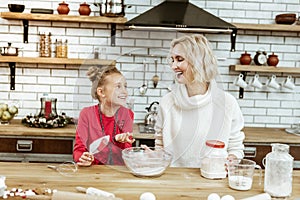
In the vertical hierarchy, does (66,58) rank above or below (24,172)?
above

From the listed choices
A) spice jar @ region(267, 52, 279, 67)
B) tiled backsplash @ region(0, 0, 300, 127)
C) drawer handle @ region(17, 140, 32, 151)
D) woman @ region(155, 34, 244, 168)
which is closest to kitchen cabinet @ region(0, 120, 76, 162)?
drawer handle @ region(17, 140, 32, 151)

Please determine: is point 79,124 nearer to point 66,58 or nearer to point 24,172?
point 24,172

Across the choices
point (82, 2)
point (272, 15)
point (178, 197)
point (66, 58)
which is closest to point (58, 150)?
point (66, 58)

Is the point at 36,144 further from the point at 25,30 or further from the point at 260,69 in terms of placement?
the point at 260,69

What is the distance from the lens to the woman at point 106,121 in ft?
7.47

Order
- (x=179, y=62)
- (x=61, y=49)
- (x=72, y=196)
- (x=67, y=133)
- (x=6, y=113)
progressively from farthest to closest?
1. (x=61, y=49)
2. (x=6, y=113)
3. (x=67, y=133)
4. (x=179, y=62)
5. (x=72, y=196)

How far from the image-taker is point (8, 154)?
154 inches

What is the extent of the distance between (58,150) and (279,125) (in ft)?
7.25

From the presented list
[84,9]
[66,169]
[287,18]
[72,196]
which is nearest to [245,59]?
[287,18]

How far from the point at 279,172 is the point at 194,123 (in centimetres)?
67

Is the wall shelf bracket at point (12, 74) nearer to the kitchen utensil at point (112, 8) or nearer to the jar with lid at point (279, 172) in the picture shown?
the kitchen utensil at point (112, 8)

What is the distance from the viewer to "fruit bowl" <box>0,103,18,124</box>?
4.10 metres

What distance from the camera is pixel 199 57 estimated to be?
240cm

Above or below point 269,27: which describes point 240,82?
below
